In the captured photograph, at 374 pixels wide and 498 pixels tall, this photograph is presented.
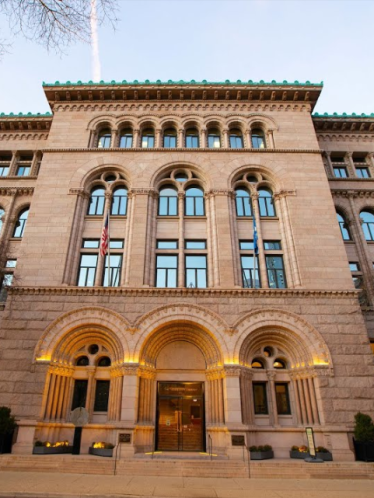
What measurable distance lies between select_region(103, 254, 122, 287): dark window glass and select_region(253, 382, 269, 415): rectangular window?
10.1m

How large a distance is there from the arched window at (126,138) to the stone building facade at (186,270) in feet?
0.28

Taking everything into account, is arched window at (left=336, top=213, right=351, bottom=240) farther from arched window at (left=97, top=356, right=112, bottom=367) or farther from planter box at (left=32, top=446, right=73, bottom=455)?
planter box at (left=32, top=446, right=73, bottom=455)

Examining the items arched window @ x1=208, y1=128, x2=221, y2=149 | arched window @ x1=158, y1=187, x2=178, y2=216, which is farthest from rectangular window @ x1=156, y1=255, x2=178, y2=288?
arched window @ x1=208, y1=128, x2=221, y2=149

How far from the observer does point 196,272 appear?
2050cm

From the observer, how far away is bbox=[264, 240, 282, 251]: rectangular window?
840 inches

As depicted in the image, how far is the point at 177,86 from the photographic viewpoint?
25.5 meters

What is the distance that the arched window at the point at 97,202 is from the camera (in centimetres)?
2250

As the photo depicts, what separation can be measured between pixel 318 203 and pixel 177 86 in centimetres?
1418

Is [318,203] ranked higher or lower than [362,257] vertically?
higher

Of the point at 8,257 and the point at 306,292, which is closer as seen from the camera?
the point at 306,292

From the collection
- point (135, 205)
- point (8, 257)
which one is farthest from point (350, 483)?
point (8, 257)

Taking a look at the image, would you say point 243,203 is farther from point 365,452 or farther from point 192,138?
point 365,452

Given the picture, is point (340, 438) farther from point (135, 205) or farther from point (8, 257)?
point (8, 257)

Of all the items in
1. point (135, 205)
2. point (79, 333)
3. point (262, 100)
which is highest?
point (262, 100)
